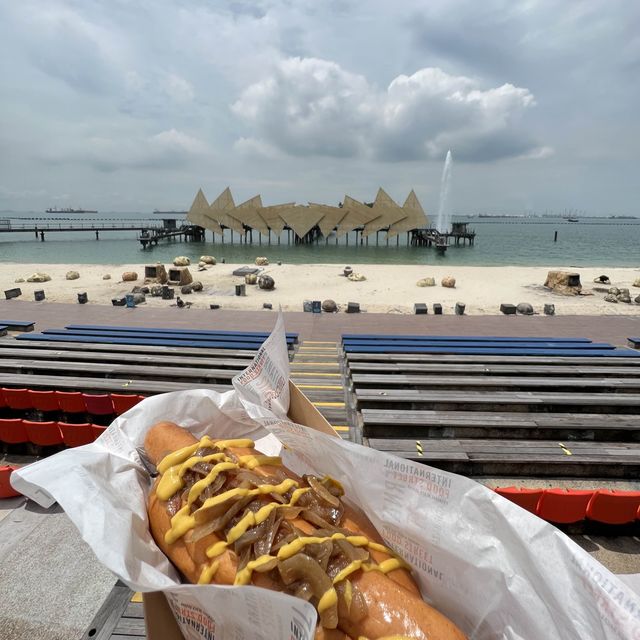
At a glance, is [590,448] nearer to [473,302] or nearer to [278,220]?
[473,302]

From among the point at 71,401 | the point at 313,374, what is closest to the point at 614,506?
the point at 313,374

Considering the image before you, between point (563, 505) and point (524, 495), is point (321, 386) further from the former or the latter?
point (563, 505)

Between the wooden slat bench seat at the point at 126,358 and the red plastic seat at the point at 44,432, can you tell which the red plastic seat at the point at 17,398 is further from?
the wooden slat bench seat at the point at 126,358

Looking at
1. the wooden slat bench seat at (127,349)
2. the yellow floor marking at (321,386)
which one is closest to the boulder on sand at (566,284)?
the yellow floor marking at (321,386)

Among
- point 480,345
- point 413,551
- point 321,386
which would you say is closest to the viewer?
point 413,551

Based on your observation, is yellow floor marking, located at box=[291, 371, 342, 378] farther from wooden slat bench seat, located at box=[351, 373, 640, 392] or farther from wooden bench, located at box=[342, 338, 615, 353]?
wooden bench, located at box=[342, 338, 615, 353]
